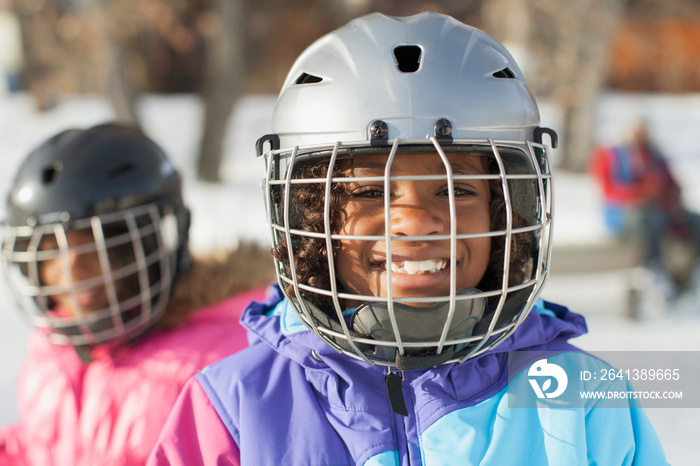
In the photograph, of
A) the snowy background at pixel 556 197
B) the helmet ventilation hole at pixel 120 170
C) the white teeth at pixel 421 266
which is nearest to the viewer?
the white teeth at pixel 421 266

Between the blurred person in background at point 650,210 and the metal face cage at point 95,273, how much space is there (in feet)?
15.1

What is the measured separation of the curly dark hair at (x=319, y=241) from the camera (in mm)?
1365

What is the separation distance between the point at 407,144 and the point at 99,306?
128cm

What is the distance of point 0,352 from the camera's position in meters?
4.17

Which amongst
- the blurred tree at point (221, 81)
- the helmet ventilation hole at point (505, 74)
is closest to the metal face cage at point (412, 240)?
the helmet ventilation hole at point (505, 74)

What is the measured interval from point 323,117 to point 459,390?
0.68 m

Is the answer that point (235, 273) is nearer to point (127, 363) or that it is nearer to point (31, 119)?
→ point (127, 363)

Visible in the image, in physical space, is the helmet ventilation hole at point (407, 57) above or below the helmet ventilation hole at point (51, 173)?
above

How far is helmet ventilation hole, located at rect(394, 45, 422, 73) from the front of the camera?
1.30 m

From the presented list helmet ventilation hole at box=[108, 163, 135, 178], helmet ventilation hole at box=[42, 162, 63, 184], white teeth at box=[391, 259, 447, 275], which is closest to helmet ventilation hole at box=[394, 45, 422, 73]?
white teeth at box=[391, 259, 447, 275]

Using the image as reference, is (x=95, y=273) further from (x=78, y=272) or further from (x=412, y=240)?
(x=412, y=240)

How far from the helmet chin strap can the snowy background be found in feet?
3.29

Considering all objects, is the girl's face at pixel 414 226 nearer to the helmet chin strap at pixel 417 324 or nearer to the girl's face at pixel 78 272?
the helmet chin strap at pixel 417 324

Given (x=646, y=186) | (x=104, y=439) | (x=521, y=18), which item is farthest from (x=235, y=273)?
(x=521, y=18)
